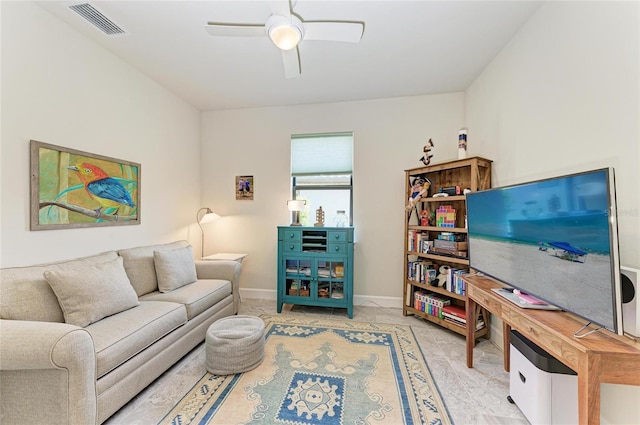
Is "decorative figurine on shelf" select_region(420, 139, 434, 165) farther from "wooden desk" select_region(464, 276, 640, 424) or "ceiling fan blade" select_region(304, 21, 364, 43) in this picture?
"wooden desk" select_region(464, 276, 640, 424)

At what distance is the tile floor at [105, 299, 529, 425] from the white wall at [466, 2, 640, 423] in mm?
409

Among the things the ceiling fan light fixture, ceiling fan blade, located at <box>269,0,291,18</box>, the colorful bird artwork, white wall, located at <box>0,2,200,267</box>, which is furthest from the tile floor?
ceiling fan blade, located at <box>269,0,291,18</box>

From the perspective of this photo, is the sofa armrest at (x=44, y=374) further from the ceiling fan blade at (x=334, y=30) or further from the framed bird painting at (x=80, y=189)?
the ceiling fan blade at (x=334, y=30)

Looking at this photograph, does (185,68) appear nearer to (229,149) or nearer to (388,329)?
(229,149)

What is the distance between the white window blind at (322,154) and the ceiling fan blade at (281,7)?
6.50 feet

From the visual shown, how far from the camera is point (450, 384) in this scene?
5.97 ft

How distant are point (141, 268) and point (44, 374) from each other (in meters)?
1.23

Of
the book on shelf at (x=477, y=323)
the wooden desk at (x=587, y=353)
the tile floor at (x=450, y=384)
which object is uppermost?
the wooden desk at (x=587, y=353)

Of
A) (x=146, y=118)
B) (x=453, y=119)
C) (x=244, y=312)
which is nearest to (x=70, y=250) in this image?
(x=146, y=118)

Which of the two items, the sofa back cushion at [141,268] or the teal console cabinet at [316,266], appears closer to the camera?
the sofa back cushion at [141,268]

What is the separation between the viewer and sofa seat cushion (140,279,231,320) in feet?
7.27

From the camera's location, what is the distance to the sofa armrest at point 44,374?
3.89 ft

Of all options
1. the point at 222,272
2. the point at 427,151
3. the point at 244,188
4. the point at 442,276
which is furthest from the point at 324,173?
the point at 442,276

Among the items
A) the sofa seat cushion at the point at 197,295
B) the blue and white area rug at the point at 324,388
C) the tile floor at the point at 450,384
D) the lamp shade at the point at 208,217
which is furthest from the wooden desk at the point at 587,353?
the lamp shade at the point at 208,217
